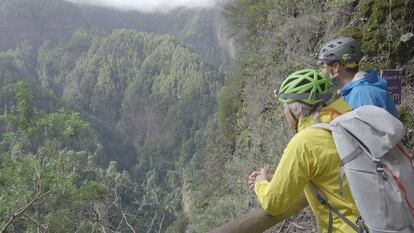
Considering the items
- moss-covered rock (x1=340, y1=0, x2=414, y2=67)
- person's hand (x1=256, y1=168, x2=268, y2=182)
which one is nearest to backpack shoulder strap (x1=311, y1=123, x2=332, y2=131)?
person's hand (x1=256, y1=168, x2=268, y2=182)

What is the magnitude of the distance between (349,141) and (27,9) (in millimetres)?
199851

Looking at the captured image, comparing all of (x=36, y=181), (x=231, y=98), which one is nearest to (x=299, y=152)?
(x=36, y=181)

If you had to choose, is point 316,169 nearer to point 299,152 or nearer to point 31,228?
point 299,152

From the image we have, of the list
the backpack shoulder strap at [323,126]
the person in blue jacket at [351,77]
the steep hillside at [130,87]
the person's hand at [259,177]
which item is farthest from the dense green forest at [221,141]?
the steep hillside at [130,87]

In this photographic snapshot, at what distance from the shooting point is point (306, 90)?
Answer: 1.92 metres

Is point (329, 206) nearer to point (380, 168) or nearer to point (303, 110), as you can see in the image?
point (380, 168)

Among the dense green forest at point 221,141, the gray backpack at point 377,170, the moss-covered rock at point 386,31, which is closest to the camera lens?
the gray backpack at point 377,170

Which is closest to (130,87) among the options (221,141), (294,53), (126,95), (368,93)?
(126,95)

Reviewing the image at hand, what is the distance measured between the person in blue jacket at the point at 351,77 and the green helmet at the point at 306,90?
0.88 metres

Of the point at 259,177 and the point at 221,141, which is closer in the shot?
the point at 259,177

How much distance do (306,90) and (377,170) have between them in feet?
1.67

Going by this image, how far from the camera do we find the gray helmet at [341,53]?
3041 millimetres

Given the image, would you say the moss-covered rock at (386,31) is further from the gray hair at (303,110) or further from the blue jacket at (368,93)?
the gray hair at (303,110)

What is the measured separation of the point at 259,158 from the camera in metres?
8.83
